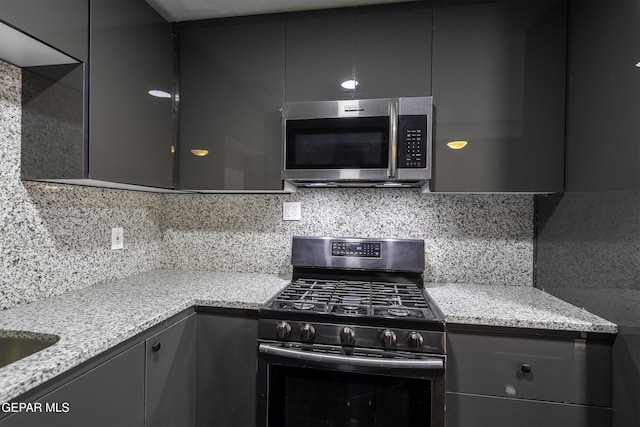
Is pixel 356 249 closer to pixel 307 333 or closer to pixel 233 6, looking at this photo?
pixel 307 333

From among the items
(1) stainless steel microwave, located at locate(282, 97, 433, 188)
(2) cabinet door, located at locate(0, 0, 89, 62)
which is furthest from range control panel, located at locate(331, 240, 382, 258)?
(2) cabinet door, located at locate(0, 0, 89, 62)

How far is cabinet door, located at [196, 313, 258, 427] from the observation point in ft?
4.52

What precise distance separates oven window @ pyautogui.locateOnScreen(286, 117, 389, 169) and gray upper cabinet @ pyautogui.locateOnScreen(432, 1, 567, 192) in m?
0.28

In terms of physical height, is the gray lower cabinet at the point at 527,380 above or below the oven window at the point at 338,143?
below

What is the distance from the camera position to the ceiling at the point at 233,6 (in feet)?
5.23

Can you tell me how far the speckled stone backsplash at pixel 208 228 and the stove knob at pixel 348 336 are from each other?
2.42ft

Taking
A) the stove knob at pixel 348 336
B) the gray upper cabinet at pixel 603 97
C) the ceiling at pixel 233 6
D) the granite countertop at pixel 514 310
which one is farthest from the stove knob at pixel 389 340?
the ceiling at pixel 233 6

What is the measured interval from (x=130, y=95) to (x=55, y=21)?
1.18 ft

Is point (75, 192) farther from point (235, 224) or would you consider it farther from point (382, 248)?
point (382, 248)

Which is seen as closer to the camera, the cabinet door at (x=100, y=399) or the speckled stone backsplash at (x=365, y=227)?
the cabinet door at (x=100, y=399)

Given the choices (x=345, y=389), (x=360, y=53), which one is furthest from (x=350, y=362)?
(x=360, y=53)

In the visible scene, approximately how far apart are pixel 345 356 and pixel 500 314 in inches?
24.3

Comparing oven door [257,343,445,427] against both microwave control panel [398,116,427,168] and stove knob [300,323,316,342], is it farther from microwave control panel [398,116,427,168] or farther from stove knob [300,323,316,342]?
microwave control panel [398,116,427,168]

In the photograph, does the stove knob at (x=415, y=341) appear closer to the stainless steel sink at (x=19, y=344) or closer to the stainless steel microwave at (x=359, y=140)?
the stainless steel microwave at (x=359, y=140)
